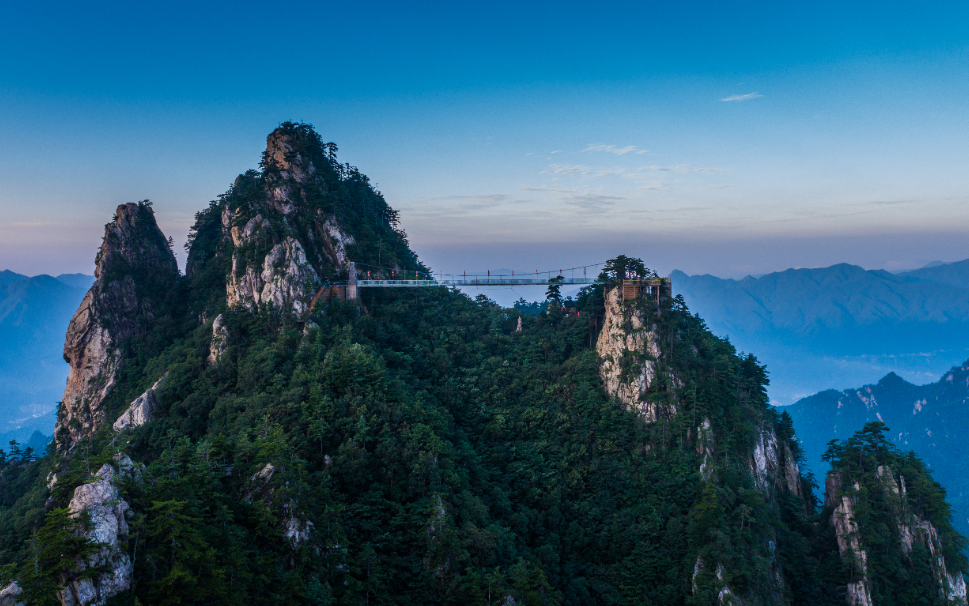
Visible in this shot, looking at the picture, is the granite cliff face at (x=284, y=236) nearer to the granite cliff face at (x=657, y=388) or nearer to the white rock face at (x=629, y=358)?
the white rock face at (x=629, y=358)

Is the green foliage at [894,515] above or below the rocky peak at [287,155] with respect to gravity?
below

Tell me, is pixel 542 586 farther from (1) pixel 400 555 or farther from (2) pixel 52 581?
(2) pixel 52 581

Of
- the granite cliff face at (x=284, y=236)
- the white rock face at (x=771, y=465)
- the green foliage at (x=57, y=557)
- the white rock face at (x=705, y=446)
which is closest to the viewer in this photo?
the green foliage at (x=57, y=557)

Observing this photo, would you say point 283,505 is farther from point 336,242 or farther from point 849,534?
point 849,534

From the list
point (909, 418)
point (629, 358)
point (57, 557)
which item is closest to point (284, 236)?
point (629, 358)

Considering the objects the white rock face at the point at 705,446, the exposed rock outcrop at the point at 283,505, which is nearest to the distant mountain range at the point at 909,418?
the white rock face at the point at 705,446

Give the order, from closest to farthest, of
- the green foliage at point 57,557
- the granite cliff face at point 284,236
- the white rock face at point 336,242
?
the green foliage at point 57,557 < the granite cliff face at point 284,236 < the white rock face at point 336,242

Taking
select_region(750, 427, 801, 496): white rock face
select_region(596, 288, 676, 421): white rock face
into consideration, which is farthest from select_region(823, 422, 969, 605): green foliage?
select_region(596, 288, 676, 421): white rock face
